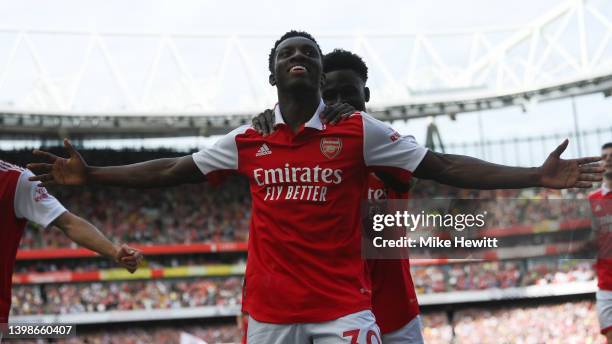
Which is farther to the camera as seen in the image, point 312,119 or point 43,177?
point 43,177

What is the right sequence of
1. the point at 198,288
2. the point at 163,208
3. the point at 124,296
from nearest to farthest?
the point at 124,296
the point at 198,288
the point at 163,208

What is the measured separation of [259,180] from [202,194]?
2711 cm

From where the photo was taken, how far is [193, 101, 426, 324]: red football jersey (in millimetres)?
3098

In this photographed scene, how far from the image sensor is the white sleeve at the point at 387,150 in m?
3.26

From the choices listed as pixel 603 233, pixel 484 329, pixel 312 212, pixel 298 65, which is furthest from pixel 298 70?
pixel 484 329

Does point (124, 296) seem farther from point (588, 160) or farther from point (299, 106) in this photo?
point (588, 160)

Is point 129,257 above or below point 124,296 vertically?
below

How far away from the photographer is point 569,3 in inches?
1174

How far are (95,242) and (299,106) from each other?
1508mm

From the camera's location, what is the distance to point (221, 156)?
3477mm

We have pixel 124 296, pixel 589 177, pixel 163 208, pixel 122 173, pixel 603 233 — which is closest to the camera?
pixel 589 177

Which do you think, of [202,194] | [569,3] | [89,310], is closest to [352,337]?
[89,310]

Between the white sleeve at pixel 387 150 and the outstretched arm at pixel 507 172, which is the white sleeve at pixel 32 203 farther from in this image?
the outstretched arm at pixel 507 172

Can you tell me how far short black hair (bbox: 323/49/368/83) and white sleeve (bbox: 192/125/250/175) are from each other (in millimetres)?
1116
